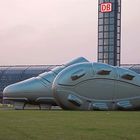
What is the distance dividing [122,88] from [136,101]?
1.77m

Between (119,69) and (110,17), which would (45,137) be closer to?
(119,69)

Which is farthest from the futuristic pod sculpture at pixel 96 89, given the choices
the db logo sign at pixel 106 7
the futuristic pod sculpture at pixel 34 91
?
the db logo sign at pixel 106 7

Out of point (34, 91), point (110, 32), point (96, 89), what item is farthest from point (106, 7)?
point (96, 89)

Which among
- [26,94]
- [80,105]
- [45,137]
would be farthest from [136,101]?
[45,137]

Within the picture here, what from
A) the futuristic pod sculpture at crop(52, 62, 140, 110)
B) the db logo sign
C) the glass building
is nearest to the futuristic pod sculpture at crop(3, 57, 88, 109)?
the futuristic pod sculpture at crop(52, 62, 140, 110)

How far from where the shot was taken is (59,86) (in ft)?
153

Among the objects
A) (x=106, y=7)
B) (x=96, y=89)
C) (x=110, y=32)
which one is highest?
(x=106, y=7)

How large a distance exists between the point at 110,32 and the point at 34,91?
51.6 m

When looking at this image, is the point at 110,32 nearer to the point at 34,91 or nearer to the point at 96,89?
the point at 34,91

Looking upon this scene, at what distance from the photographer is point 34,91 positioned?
174ft

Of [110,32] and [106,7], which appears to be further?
[110,32]

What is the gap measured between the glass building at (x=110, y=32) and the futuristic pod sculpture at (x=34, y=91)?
48.1m

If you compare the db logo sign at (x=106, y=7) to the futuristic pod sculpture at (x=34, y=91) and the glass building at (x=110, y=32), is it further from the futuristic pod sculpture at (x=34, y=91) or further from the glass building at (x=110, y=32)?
the futuristic pod sculpture at (x=34, y=91)

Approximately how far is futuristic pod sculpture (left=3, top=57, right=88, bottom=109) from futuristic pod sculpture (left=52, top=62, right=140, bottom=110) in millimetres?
5526
